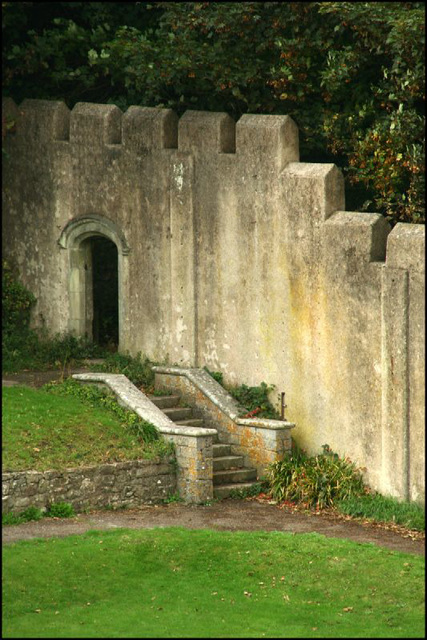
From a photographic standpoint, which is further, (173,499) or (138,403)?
(138,403)

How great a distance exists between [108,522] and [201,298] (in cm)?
456

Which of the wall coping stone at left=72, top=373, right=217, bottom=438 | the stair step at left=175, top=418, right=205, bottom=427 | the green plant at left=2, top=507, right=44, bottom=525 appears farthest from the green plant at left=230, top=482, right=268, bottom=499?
the green plant at left=2, top=507, right=44, bottom=525

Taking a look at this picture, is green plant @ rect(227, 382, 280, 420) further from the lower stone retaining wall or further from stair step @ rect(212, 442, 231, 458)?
the lower stone retaining wall

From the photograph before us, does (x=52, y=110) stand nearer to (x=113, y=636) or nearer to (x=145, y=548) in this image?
(x=145, y=548)

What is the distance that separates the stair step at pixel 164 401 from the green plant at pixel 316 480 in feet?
6.80

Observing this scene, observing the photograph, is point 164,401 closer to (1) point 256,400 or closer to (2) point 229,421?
(2) point 229,421

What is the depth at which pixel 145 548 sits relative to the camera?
52.1 ft

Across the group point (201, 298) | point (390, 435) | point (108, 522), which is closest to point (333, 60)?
point (201, 298)

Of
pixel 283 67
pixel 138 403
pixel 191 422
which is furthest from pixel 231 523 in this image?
pixel 283 67

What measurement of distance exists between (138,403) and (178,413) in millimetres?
945

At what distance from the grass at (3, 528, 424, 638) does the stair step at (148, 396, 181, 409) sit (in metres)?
3.50

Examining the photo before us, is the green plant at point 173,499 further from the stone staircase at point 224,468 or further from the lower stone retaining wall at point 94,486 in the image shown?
the stone staircase at point 224,468

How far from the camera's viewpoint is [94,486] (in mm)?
17609

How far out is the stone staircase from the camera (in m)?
18.5
